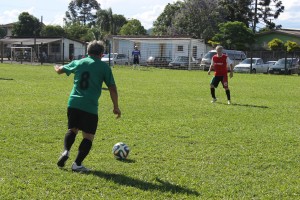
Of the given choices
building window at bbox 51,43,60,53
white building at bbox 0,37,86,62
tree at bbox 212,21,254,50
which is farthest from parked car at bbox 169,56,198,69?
building window at bbox 51,43,60,53

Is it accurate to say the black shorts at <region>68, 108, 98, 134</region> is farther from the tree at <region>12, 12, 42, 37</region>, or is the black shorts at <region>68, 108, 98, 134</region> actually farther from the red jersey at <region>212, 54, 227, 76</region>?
the tree at <region>12, 12, 42, 37</region>

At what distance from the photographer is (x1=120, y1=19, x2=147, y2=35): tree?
80.5m

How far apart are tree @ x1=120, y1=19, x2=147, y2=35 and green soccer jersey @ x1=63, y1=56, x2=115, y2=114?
A: 75938 millimetres

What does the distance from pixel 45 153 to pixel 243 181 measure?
2759mm

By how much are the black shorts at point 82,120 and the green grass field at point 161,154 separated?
547 millimetres

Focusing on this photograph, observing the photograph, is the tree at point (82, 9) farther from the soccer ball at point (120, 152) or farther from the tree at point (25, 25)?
the soccer ball at point (120, 152)

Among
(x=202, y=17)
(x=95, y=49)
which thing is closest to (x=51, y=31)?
(x=202, y=17)

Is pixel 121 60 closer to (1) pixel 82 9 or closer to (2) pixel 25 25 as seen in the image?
(2) pixel 25 25

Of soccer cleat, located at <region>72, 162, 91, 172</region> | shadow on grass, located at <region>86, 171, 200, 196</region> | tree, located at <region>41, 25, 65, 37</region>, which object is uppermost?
tree, located at <region>41, 25, 65, 37</region>

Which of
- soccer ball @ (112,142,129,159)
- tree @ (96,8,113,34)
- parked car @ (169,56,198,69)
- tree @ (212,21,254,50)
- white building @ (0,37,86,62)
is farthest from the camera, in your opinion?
tree @ (96,8,113,34)

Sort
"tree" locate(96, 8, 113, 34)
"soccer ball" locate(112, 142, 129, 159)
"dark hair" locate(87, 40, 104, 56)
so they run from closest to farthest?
"dark hair" locate(87, 40, 104, 56) → "soccer ball" locate(112, 142, 129, 159) → "tree" locate(96, 8, 113, 34)

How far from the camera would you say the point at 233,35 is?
161 ft

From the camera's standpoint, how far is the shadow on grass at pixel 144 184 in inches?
186

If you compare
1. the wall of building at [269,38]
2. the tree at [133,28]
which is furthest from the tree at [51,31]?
the wall of building at [269,38]
